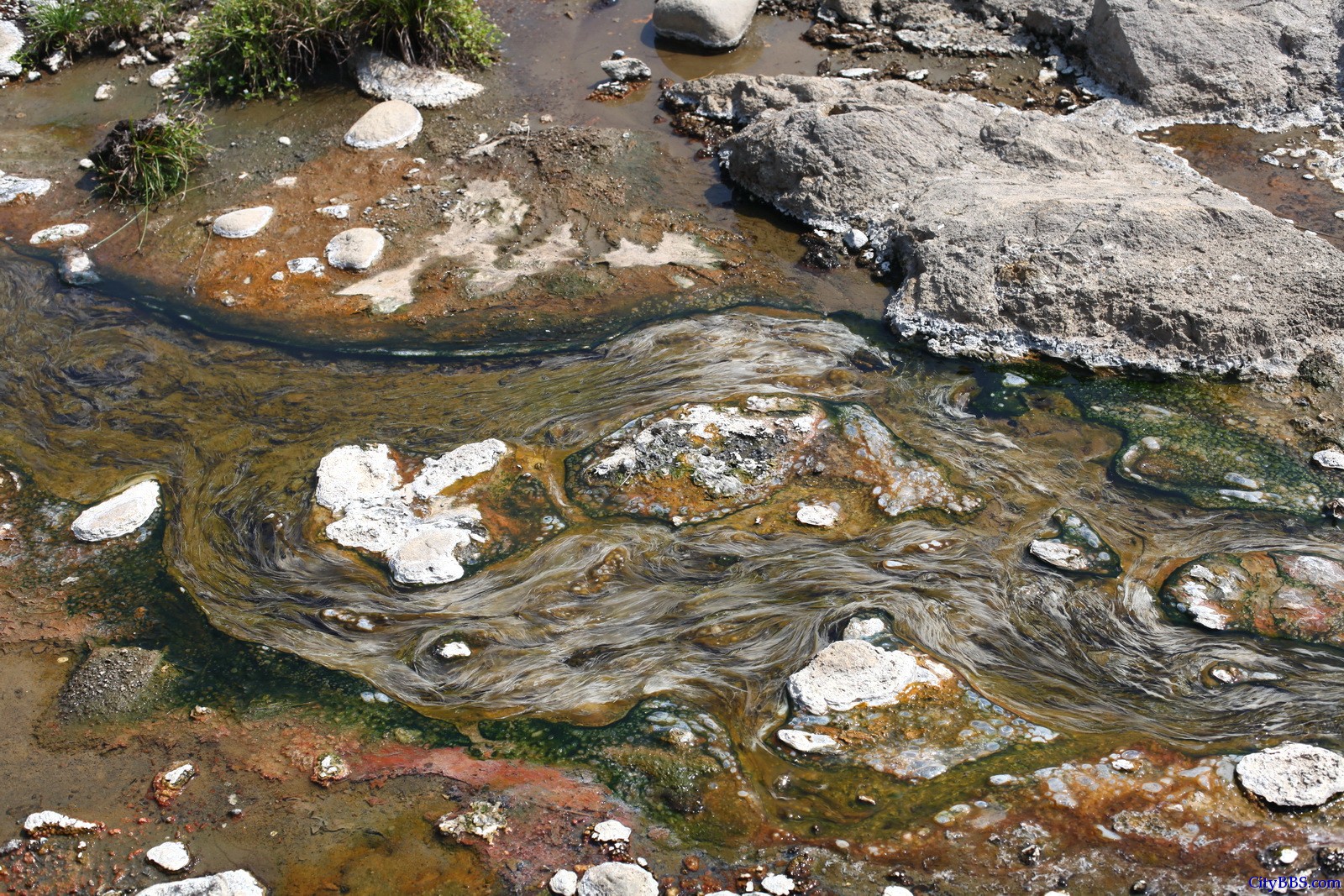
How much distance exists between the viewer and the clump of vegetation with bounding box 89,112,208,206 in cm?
651

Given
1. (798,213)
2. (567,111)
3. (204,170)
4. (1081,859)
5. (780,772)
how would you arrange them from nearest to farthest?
(1081,859) < (780,772) < (798,213) < (204,170) < (567,111)

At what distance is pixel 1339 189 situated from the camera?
20.6 feet

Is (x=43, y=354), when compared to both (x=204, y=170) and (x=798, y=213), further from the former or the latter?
(x=798, y=213)

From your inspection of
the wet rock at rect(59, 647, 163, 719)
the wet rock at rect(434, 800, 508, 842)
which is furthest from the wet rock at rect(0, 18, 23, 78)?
the wet rock at rect(434, 800, 508, 842)

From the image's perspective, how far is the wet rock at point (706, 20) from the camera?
767 centimetres

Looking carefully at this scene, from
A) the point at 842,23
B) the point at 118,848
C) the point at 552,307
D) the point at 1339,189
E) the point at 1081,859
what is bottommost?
the point at 118,848

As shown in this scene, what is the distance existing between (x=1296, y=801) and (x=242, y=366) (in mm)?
5214

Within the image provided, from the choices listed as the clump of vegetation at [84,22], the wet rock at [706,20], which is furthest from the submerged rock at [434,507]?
the clump of vegetation at [84,22]

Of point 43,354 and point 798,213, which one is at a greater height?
point 798,213

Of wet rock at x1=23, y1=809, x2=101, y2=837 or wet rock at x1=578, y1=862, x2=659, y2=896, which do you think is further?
wet rock at x1=23, y1=809, x2=101, y2=837

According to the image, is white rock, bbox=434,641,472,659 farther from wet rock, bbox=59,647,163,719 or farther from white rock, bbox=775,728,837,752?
white rock, bbox=775,728,837,752

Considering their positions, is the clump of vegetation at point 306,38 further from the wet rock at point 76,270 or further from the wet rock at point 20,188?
the wet rock at point 76,270

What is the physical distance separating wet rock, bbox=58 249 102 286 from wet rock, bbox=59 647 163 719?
2.96 meters

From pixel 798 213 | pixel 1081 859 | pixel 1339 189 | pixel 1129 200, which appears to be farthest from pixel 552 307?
pixel 1339 189
